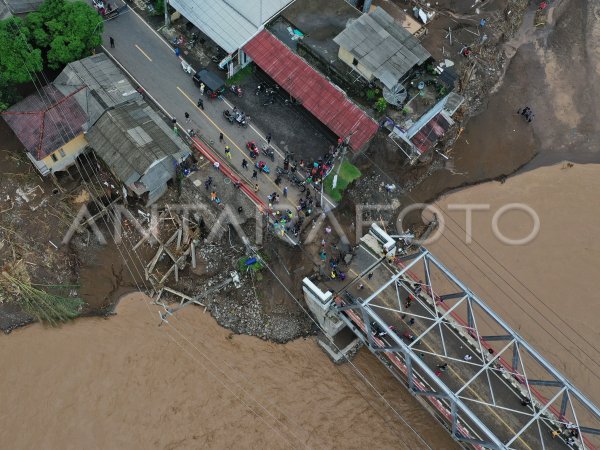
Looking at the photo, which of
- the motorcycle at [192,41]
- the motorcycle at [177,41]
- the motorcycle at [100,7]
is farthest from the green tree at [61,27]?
the motorcycle at [192,41]

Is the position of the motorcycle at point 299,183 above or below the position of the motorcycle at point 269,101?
below

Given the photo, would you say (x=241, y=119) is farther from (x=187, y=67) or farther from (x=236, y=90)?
(x=187, y=67)

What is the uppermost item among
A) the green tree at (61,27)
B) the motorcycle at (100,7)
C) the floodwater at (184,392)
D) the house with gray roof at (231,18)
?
the house with gray roof at (231,18)

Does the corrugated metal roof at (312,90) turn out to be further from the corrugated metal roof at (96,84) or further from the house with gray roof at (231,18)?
the corrugated metal roof at (96,84)

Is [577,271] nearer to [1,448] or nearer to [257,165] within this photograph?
[257,165]

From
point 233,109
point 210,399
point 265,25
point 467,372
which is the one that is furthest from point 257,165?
point 467,372

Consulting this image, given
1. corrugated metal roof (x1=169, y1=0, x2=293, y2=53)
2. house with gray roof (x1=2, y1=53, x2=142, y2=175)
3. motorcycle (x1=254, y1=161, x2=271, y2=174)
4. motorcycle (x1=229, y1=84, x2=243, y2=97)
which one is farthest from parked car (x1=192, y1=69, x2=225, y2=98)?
motorcycle (x1=254, y1=161, x2=271, y2=174)

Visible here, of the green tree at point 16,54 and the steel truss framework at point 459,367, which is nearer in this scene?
the steel truss framework at point 459,367
